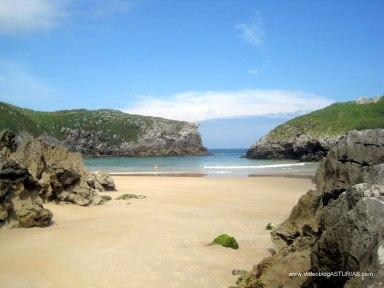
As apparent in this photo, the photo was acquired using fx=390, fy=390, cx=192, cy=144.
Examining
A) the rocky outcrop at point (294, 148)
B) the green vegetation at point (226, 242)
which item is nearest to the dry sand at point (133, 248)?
the green vegetation at point (226, 242)

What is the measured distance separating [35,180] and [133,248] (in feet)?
18.4

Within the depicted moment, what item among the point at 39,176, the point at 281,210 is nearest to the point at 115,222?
the point at 39,176

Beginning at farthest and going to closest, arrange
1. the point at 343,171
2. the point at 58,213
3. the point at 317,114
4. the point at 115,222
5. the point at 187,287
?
the point at 317,114
the point at 58,213
the point at 115,222
the point at 343,171
the point at 187,287

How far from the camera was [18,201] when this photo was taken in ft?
47.5

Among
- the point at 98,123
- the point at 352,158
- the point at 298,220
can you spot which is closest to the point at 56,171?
the point at 298,220

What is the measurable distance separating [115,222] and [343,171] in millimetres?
9912

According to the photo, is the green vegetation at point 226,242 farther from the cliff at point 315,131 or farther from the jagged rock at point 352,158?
the cliff at point 315,131

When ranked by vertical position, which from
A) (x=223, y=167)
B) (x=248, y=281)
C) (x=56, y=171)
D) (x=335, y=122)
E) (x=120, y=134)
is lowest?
(x=248, y=281)

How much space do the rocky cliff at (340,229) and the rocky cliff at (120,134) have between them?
6069 inches

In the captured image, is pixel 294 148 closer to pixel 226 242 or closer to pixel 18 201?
pixel 226 242

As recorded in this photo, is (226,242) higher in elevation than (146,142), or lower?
lower

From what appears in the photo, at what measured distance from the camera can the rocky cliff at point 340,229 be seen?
4.80 meters

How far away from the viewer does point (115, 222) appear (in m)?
16.4

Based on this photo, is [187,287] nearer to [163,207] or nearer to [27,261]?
[27,261]
